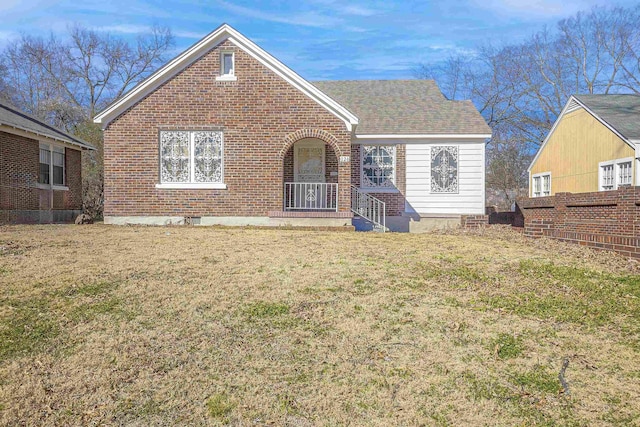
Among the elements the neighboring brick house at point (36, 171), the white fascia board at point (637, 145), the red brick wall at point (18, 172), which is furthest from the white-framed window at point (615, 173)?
the red brick wall at point (18, 172)

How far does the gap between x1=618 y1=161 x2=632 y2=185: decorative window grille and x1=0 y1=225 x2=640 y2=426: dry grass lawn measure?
1054 cm

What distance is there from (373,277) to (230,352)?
2.77 m

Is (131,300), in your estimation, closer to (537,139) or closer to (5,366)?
(5,366)

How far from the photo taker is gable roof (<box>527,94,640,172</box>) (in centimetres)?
1639

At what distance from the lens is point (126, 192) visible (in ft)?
47.5

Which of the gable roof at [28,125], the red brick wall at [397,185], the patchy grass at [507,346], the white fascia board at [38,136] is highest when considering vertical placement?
the gable roof at [28,125]

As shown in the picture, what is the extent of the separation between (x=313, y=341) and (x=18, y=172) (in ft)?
53.7

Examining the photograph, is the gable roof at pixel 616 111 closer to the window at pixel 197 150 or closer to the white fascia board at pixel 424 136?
the white fascia board at pixel 424 136

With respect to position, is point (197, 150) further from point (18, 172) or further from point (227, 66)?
point (18, 172)

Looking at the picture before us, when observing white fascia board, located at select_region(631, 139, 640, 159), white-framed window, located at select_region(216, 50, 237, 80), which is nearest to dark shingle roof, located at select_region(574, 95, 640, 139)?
white fascia board, located at select_region(631, 139, 640, 159)

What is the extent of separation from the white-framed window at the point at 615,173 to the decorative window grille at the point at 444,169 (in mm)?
5391

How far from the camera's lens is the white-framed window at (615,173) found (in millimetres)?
16389

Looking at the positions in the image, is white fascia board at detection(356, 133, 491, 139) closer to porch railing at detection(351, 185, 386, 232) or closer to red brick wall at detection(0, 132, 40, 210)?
porch railing at detection(351, 185, 386, 232)

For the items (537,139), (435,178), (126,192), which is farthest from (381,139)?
(537,139)
